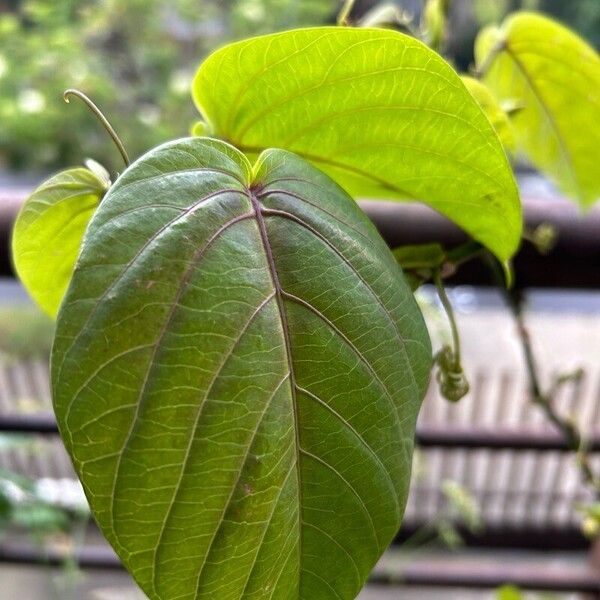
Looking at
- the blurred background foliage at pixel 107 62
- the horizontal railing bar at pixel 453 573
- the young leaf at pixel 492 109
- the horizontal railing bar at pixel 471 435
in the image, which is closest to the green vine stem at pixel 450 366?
the young leaf at pixel 492 109

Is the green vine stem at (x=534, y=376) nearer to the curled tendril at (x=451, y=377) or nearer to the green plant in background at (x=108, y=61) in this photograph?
the curled tendril at (x=451, y=377)

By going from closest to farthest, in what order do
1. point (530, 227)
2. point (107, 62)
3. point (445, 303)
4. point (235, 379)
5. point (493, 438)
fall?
point (235, 379) → point (445, 303) → point (530, 227) → point (493, 438) → point (107, 62)

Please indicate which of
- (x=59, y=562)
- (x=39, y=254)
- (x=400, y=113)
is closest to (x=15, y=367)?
(x=59, y=562)

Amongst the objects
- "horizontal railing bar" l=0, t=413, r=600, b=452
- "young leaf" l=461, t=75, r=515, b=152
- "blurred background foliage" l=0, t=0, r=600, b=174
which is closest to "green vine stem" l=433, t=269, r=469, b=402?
"young leaf" l=461, t=75, r=515, b=152

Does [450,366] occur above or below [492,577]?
above

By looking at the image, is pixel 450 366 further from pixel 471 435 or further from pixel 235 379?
pixel 471 435

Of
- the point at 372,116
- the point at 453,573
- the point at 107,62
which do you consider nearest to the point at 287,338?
the point at 372,116

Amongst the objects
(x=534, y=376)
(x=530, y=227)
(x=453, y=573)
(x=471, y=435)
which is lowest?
(x=453, y=573)
